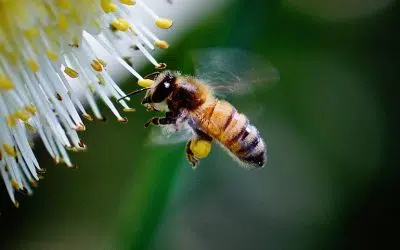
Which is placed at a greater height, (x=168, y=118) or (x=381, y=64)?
(x=168, y=118)

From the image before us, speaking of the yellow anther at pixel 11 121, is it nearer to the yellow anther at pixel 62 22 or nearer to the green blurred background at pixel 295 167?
the yellow anther at pixel 62 22

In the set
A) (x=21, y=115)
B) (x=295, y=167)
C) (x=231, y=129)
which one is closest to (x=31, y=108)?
(x=21, y=115)

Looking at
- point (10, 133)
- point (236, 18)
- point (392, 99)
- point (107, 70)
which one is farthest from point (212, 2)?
point (392, 99)

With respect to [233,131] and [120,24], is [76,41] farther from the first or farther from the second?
[233,131]

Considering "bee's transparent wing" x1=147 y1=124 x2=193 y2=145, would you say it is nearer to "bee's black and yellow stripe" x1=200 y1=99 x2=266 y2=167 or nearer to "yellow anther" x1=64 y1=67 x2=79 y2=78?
"bee's black and yellow stripe" x1=200 y1=99 x2=266 y2=167

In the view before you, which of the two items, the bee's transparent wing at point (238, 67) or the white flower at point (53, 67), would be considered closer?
the white flower at point (53, 67)

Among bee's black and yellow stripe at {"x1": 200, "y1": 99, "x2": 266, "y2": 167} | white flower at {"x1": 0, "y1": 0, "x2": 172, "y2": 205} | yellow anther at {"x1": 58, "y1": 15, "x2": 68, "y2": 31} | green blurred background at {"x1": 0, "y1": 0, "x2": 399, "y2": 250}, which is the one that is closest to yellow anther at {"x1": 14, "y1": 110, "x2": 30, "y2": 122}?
white flower at {"x1": 0, "y1": 0, "x2": 172, "y2": 205}

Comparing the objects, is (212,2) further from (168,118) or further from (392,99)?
(392,99)

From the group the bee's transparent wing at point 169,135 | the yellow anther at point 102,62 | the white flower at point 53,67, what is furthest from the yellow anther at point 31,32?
the bee's transparent wing at point 169,135
